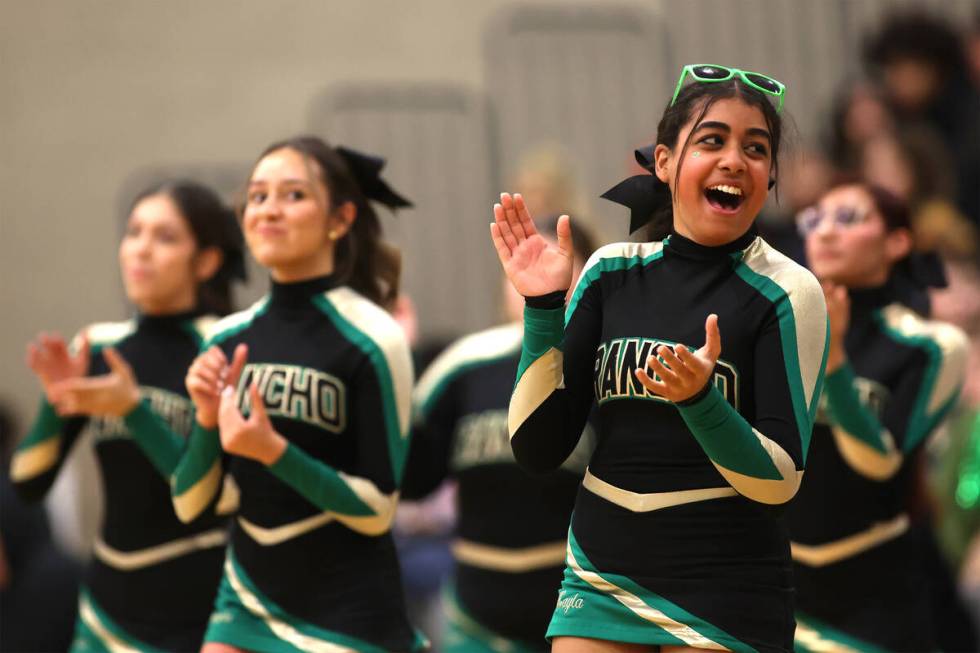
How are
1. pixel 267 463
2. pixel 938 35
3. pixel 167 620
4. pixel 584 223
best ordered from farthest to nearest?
pixel 938 35 → pixel 584 223 → pixel 167 620 → pixel 267 463

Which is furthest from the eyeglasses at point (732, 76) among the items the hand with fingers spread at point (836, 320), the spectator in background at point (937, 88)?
the spectator in background at point (937, 88)

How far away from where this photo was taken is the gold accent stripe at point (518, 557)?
15.3 feet

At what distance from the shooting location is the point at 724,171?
281cm

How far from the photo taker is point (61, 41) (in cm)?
864

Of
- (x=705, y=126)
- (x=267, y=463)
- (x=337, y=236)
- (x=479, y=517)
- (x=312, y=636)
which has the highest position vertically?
(x=705, y=126)

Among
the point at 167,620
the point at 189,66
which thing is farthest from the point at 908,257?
the point at 189,66

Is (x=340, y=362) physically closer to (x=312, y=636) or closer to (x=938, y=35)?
(x=312, y=636)

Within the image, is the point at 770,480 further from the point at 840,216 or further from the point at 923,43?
the point at 923,43

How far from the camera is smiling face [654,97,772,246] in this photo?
281 centimetres

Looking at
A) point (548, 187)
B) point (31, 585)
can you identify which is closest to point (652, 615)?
point (31, 585)

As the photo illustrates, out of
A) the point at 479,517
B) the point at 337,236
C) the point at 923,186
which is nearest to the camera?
the point at 337,236

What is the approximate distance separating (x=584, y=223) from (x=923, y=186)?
2.78m

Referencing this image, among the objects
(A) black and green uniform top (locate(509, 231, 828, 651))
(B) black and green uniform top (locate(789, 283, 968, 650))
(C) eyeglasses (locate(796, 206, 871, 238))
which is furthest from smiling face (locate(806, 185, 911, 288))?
(A) black and green uniform top (locate(509, 231, 828, 651))

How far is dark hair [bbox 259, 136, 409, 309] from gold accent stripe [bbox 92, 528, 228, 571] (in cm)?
86
